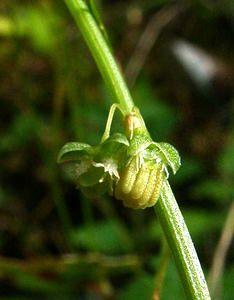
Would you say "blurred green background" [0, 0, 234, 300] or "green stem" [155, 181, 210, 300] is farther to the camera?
"blurred green background" [0, 0, 234, 300]

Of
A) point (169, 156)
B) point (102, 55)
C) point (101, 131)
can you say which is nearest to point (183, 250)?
point (169, 156)

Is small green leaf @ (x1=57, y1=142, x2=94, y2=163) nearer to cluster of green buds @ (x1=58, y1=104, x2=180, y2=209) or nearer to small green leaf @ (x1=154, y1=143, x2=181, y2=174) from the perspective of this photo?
cluster of green buds @ (x1=58, y1=104, x2=180, y2=209)

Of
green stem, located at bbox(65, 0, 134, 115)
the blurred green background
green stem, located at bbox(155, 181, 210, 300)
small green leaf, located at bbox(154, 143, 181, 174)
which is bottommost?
the blurred green background

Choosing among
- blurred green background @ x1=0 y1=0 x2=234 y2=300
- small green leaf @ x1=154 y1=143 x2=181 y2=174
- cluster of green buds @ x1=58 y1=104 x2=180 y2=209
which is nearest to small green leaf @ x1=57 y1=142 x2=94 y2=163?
cluster of green buds @ x1=58 y1=104 x2=180 y2=209

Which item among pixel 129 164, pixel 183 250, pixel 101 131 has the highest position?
pixel 129 164

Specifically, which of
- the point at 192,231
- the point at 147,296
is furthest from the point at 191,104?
the point at 147,296

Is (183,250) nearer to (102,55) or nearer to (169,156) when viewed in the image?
(169,156)
